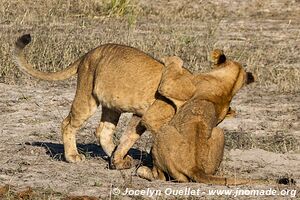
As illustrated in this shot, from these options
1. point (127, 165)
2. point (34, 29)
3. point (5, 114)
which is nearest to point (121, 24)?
point (34, 29)

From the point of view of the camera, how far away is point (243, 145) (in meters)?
8.63

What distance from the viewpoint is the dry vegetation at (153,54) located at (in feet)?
25.9

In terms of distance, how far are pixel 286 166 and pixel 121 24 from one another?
9381 mm

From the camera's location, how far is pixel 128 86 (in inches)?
286

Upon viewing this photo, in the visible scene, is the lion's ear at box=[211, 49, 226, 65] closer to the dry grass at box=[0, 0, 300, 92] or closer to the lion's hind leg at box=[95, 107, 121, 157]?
the lion's hind leg at box=[95, 107, 121, 157]

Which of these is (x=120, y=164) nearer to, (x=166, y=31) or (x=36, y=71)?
(x=36, y=71)

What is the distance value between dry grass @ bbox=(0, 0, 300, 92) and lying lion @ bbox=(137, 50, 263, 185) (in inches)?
177

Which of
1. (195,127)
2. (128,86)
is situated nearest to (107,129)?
(128,86)

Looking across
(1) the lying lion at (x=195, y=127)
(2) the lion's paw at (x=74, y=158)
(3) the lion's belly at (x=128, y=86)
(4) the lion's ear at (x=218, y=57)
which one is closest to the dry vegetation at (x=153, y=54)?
(2) the lion's paw at (x=74, y=158)

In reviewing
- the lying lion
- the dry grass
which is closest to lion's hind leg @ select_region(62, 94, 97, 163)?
the lying lion

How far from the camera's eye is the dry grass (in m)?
12.4

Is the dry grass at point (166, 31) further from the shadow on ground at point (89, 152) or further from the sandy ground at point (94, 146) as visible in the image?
the shadow on ground at point (89, 152)

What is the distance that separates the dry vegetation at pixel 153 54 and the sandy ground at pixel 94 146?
11 millimetres

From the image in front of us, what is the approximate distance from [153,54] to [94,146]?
4.59 meters
